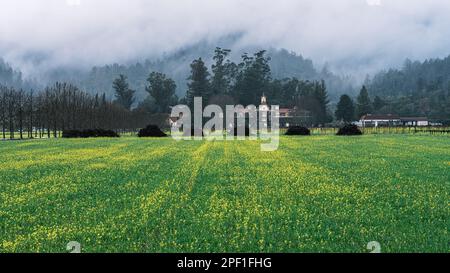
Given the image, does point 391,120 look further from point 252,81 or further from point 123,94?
point 123,94

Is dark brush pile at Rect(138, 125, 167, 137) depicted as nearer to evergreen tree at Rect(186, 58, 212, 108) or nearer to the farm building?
evergreen tree at Rect(186, 58, 212, 108)

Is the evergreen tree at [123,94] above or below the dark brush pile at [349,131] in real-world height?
above

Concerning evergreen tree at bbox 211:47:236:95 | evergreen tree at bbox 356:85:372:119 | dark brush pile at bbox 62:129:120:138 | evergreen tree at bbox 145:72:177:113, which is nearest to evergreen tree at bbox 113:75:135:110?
evergreen tree at bbox 145:72:177:113

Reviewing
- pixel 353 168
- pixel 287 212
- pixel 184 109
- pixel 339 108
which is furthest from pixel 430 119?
pixel 287 212

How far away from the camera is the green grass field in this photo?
8938 millimetres

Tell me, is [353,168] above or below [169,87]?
below

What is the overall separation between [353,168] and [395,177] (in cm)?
355

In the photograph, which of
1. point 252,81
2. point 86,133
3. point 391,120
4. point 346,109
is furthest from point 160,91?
point 86,133

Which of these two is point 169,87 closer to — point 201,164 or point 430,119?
point 430,119

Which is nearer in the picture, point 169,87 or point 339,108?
point 339,108

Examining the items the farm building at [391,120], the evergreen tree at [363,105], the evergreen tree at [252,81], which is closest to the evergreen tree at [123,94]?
the evergreen tree at [252,81]

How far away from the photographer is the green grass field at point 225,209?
352 inches

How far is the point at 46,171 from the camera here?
851 inches

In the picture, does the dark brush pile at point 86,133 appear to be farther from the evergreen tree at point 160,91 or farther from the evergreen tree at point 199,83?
the evergreen tree at point 160,91
